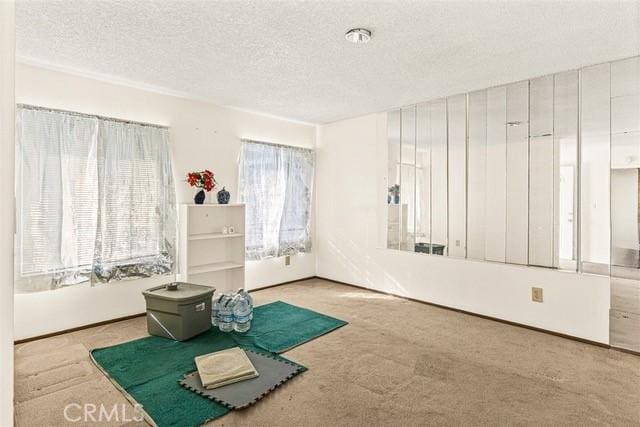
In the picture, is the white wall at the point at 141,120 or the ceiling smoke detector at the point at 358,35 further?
the white wall at the point at 141,120

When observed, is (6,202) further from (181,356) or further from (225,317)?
(225,317)

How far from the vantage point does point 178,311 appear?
3148 mm

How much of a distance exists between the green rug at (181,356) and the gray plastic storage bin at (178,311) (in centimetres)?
8

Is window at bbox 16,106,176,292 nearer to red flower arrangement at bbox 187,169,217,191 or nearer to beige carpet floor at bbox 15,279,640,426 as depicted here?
red flower arrangement at bbox 187,169,217,191

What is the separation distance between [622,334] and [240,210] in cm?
426

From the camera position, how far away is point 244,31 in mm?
2619

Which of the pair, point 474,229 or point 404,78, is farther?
point 474,229

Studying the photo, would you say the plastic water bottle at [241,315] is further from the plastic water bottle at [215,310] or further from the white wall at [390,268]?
the white wall at [390,268]

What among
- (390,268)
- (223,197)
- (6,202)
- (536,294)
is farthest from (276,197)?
(6,202)

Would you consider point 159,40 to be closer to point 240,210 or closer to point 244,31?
point 244,31

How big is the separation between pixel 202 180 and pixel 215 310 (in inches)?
62.6

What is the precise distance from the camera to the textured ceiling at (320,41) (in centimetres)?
231

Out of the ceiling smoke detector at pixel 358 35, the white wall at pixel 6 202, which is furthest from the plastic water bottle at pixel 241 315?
the white wall at pixel 6 202

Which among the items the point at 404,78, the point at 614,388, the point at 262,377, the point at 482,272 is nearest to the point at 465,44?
the point at 404,78
